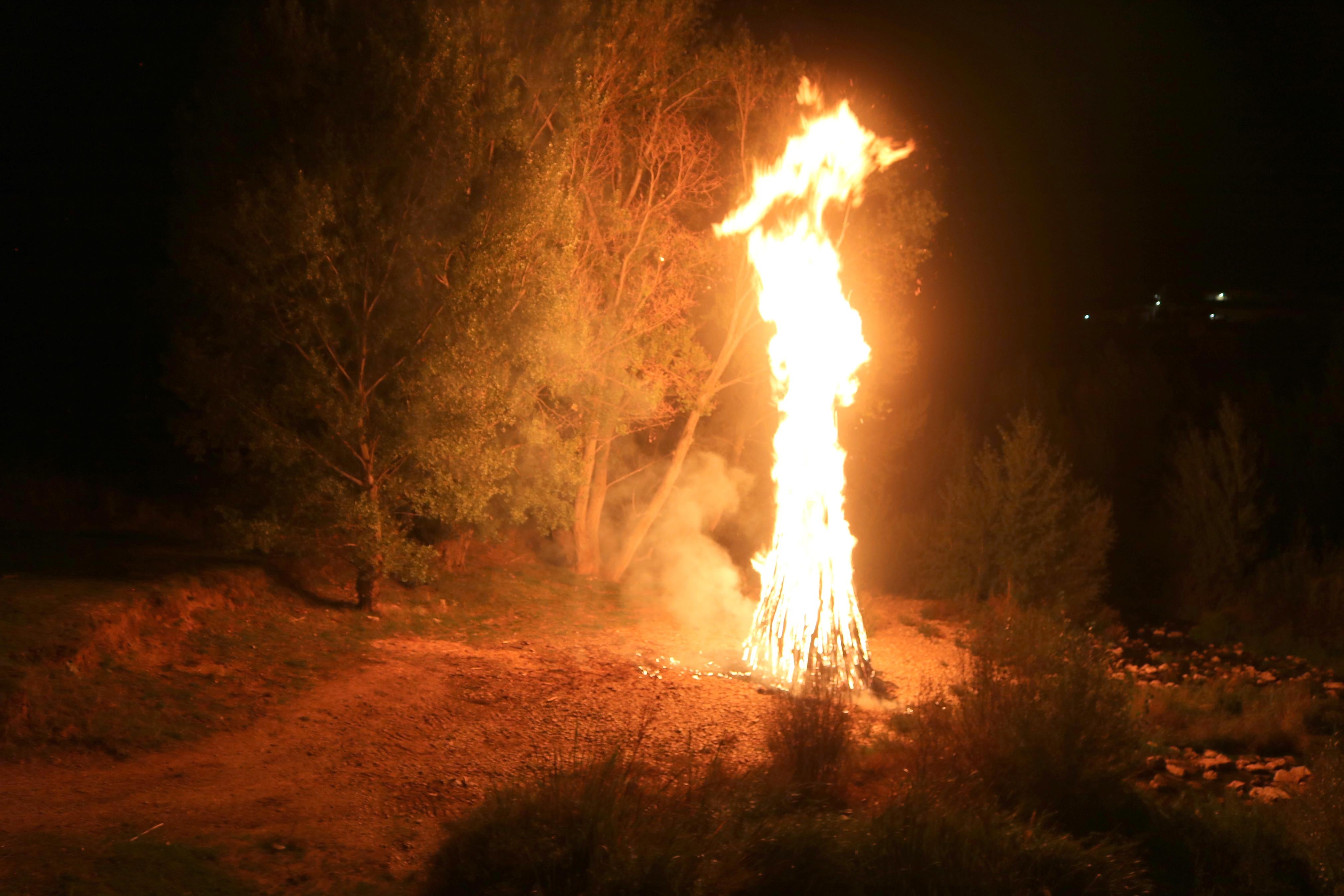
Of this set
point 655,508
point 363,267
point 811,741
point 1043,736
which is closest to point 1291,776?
point 1043,736

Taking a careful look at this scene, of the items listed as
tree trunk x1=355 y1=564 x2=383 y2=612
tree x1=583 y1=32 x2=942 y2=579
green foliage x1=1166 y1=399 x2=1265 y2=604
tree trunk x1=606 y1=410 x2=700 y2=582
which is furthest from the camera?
green foliage x1=1166 y1=399 x2=1265 y2=604

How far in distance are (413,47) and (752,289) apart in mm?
6011

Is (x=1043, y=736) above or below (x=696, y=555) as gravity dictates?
below

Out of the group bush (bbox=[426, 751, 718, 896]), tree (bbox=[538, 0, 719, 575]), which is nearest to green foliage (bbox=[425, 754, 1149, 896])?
bush (bbox=[426, 751, 718, 896])

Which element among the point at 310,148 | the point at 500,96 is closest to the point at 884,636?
the point at 500,96

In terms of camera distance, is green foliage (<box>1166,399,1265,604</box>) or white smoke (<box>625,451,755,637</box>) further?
green foliage (<box>1166,399,1265,604</box>)

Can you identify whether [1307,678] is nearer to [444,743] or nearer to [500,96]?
[444,743]

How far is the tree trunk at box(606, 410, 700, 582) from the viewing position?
15.0 metres

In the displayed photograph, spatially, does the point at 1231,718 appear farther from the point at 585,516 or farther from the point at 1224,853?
the point at 585,516

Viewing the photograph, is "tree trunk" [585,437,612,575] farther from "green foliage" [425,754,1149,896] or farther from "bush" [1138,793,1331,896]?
"bush" [1138,793,1331,896]

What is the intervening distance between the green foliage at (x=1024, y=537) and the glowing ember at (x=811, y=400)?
6.38m

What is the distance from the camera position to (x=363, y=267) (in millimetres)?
10555

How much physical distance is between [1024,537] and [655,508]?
5.97m

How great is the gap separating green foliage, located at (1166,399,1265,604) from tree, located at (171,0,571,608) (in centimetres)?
1306
